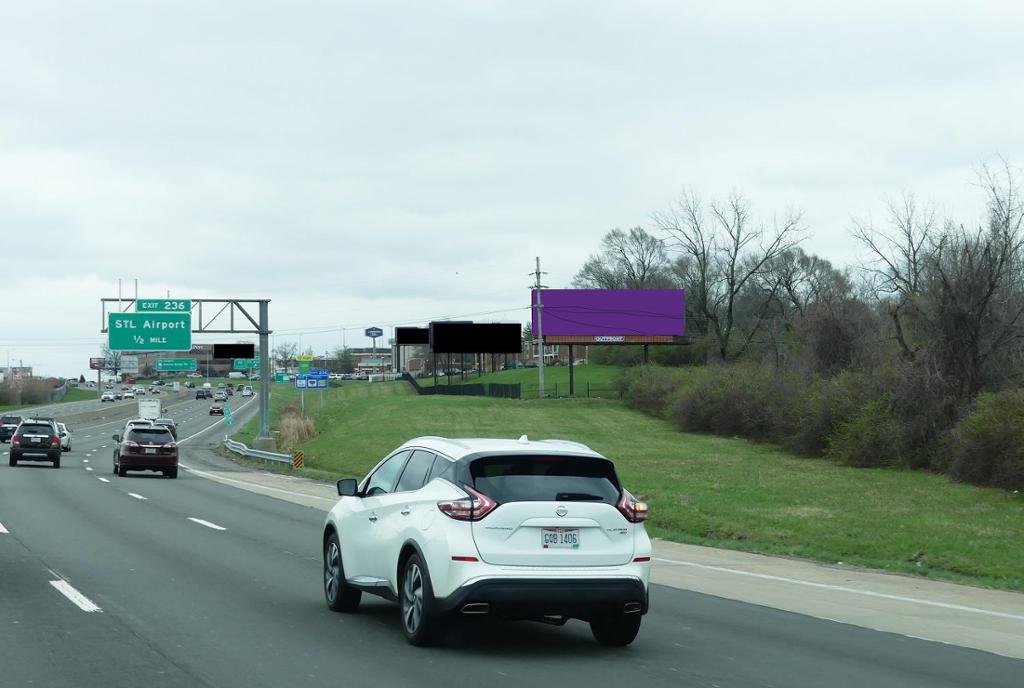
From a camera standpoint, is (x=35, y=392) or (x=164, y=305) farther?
(x=35, y=392)

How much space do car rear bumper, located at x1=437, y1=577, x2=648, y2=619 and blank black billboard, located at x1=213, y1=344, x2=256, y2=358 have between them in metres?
55.2

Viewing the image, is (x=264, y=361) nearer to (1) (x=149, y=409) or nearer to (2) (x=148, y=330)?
(2) (x=148, y=330)

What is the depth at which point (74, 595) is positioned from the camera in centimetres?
1240

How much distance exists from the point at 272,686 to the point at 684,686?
110 inches

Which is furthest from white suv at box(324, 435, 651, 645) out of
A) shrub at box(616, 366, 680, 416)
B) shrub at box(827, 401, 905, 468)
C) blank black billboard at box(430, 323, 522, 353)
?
blank black billboard at box(430, 323, 522, 353)

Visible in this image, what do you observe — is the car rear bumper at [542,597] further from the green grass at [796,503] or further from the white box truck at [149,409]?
the white box truck at [149,409]

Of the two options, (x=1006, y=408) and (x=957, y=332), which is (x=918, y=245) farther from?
(x=1006, y=408)

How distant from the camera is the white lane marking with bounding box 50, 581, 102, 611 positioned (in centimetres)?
1160

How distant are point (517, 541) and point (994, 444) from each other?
2283 cm

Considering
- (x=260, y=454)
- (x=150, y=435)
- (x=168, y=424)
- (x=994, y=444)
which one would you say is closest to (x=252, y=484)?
(x=150, y=435)

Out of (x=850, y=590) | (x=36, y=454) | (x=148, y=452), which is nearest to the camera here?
(x=850, y=590)

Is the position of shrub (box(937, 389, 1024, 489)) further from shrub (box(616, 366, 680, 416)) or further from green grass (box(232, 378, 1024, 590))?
shrub (box(616, 366, 680, 416))

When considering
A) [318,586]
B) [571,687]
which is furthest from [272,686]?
[318,586]

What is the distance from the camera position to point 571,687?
8.36 metres
